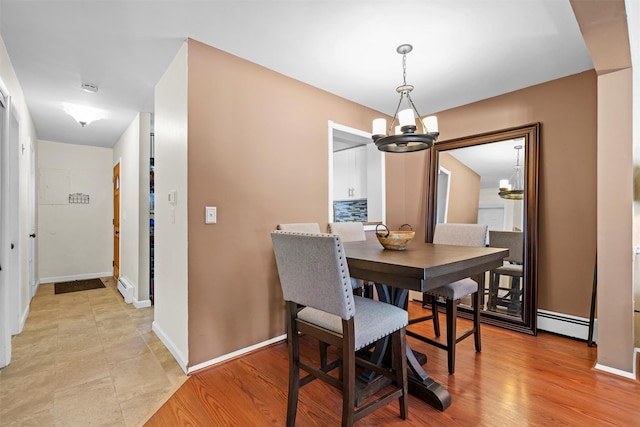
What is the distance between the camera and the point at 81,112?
133 inches

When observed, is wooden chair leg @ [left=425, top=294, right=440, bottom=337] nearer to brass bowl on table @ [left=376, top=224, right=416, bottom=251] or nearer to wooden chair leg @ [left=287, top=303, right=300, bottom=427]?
brass bowl on table @ [left=376, top=224, right=416, bottom=251]

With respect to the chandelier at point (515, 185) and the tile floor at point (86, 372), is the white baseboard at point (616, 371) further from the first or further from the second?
the tile floor at point (86, 372)

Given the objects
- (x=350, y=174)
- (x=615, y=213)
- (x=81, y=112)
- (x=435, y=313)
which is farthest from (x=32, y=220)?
(x=615, y=213)

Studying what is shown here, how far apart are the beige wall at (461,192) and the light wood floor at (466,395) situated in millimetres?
1460

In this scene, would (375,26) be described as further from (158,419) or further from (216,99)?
(158,419)

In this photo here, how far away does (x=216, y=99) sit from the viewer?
2.32 meters

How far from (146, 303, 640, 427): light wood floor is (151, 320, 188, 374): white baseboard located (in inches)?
6.2

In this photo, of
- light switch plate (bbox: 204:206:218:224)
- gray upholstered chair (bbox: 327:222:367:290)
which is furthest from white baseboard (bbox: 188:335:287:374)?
light switch plate (bbox: 204:206:218:224)

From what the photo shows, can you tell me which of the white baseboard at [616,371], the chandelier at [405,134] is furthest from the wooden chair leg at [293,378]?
the white baseboard at [616,371]

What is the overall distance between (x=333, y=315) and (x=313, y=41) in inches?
74.2

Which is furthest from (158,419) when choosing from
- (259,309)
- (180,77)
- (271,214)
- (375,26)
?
(375,26)

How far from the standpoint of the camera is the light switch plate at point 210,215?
7.36 feet

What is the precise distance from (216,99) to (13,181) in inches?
78.3

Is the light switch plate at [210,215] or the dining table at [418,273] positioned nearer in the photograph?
the dining table at [418,273]
